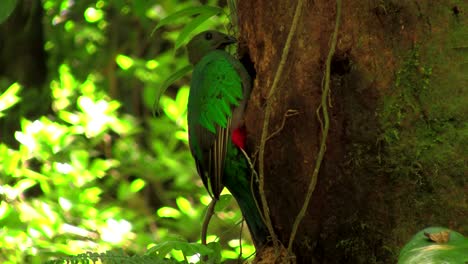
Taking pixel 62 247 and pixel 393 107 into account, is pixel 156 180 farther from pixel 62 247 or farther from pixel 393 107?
pixel 393 107

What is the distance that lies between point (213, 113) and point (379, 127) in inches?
27.9

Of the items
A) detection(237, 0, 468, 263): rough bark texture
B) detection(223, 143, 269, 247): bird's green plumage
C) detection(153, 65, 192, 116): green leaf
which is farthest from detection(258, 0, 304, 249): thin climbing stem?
detection(153, 65, 192, 116): green leaf

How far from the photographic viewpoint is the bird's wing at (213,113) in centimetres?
269

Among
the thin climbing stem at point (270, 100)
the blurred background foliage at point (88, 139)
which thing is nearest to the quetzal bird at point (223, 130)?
the thin climbing stem at point (270, 100)

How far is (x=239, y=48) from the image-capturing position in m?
2.83

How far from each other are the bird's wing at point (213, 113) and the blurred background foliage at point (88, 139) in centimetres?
178

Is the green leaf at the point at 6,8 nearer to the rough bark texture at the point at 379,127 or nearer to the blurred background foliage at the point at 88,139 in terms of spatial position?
the rough bark texture at the point at 379,127

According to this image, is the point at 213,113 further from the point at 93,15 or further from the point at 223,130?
the point at 93,15

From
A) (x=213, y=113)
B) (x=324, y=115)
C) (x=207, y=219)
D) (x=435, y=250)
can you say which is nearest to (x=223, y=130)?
(x=213, y=113)

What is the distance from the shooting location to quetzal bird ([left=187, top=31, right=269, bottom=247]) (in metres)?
2.67

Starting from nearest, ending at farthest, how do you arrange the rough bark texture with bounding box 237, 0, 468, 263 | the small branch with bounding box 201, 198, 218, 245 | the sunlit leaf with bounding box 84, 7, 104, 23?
the rough bark texture with bounding box 237, 0, 468, 263 < the small branch with bounding box 201, 198, 218, 245 < the sunlit leaf with bounding box 84, 7, 104, 23

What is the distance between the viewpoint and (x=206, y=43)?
3361 millimetres

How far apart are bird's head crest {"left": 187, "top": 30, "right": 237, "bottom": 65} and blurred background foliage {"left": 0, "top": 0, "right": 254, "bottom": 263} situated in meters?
1.12

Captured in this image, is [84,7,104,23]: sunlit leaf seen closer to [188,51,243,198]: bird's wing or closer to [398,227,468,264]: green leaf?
[188,51,243,198]: bird's wing
